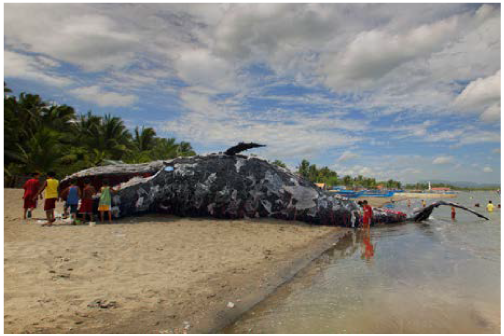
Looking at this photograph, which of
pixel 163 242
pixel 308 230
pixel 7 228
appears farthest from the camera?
pixel 308 230

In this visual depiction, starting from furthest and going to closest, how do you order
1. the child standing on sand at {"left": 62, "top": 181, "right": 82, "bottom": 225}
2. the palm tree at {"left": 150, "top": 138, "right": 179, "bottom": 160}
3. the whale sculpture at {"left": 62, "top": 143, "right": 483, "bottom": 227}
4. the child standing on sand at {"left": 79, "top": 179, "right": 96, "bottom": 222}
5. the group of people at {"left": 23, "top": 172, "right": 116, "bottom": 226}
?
the palm tree at {"left": 150, "top": 138, "right": 179, "bottom": 160} < the whale sculpture at {"left": 62, "top": 143, "right": 483, "bottom": 227} < the child standing on sand at {"left": 79, "top": 179, "right": 96, "bottom": 222} < the child standing on sand at {"left": 62, "top": 181, "right": 82, "bottom": 225} < the group of people at {"left": 23, "top": 172, "right": 116, "bottom": 226}

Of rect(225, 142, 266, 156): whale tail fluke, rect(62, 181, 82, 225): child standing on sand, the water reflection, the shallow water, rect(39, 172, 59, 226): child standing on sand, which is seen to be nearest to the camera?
the shallow water

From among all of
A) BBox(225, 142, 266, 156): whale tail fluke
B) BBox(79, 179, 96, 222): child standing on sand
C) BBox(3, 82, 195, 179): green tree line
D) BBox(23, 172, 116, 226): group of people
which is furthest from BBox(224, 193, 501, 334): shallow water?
BBox(3, 82, 195, 179): green tree line

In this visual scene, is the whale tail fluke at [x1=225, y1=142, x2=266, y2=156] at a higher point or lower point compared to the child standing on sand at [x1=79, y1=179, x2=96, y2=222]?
higher

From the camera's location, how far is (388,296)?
489 cm

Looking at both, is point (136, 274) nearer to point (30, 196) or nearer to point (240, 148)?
point (240, 148)

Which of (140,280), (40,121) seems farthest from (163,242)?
(40,121)

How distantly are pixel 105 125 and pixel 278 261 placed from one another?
1411 inches

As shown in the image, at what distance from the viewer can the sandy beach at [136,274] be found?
3699 millimetres

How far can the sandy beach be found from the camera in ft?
12.1

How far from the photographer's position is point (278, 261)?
22.9 feet

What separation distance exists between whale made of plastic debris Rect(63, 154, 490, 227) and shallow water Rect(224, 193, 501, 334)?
4.24 meters

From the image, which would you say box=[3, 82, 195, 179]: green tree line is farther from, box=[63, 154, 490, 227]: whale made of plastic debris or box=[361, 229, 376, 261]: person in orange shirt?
box=[361, 229, 376, 261]: person in orange shirt

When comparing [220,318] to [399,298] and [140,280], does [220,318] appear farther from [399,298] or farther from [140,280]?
[399,298]
